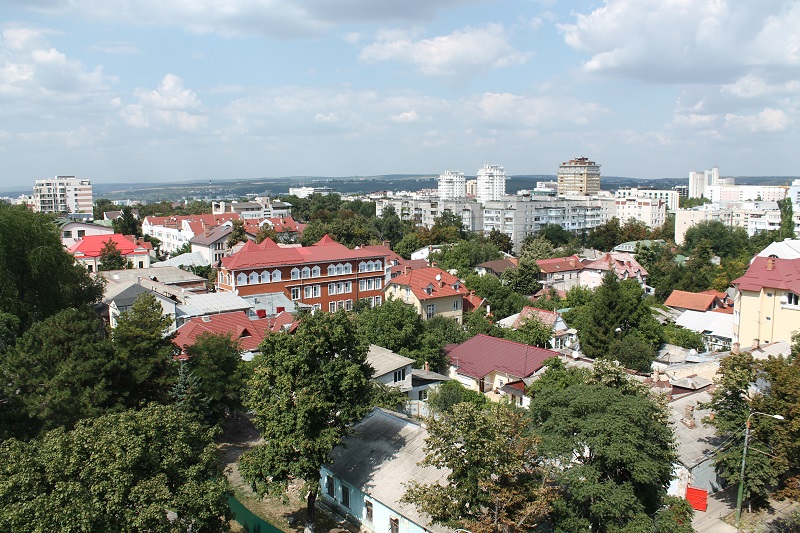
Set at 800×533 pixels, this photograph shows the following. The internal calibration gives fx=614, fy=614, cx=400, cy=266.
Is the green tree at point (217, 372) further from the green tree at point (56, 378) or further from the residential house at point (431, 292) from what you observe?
the residential house at point (431, 292)

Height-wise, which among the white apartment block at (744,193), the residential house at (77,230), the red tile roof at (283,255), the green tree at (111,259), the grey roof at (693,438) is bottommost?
the grey roof at (693,438)

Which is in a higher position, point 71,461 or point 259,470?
point 71,461

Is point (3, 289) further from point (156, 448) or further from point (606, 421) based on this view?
point (606, 421)

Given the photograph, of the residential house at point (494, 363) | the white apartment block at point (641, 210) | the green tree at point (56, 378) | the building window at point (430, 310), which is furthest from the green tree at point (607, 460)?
the white apartment block at point (641, 210)

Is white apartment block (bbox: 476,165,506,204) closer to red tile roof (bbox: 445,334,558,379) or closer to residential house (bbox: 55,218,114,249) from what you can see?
residential house (bbox: 55,218,114,249)

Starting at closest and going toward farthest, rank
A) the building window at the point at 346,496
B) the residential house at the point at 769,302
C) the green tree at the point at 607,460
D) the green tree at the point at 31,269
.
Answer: the green tree at the point at 607,460, the building window at the point at 346,496, the green tree at the point at 31,269, the residential house at the point at 769,302

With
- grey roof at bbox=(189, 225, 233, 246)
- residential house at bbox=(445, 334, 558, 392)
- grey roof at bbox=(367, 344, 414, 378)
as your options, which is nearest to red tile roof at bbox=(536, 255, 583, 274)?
residential house at bbox=(445, 334, 558, 392)

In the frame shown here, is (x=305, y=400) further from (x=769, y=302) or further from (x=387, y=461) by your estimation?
(x=769, y=302)

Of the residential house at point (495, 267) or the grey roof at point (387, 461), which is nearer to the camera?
the grey roof at point (387, 461)

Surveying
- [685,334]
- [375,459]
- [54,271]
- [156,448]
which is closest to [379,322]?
[375,459]
